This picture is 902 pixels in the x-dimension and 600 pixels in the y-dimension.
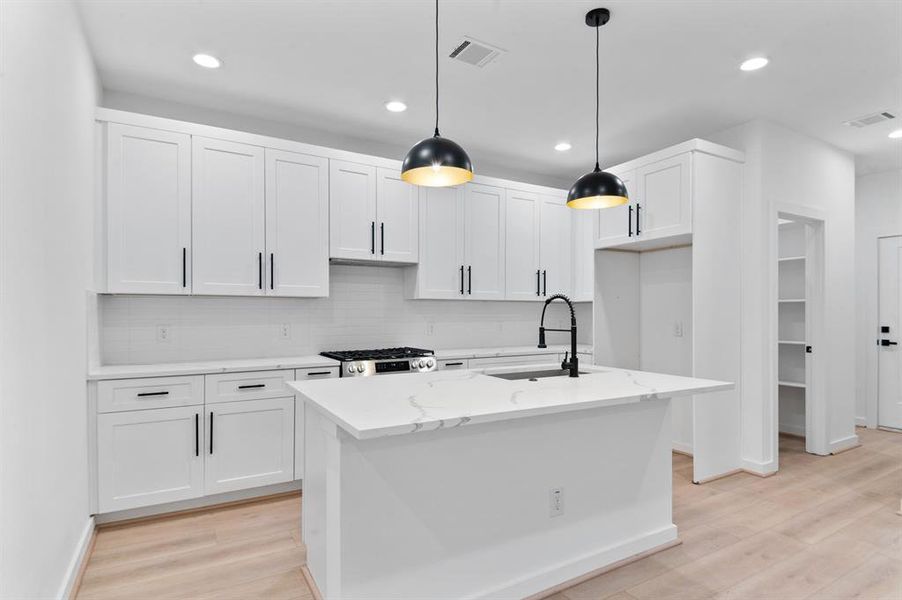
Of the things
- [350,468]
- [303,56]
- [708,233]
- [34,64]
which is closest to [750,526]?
[708,233]

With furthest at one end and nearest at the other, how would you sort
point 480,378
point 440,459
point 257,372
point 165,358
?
point 165,358 < point 257,372 < point 480,378 < point 440,459

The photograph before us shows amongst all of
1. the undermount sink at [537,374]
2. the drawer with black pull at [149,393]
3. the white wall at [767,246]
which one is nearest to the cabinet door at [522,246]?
the white wall at [767,246]

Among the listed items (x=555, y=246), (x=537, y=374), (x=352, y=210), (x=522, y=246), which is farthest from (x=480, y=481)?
(x=555, y=246)

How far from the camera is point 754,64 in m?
3.16

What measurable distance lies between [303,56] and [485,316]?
2962 mm

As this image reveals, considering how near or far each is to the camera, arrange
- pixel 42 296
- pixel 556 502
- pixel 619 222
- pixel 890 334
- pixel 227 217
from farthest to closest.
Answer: pixel 890 334 < pixel 619 222 < pixel 227 217 < pixel 556 502 < pixel 42 296

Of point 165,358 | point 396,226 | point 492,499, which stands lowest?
point 492,499

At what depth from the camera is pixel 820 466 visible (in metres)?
4.23

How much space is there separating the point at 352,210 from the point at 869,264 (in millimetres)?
5642

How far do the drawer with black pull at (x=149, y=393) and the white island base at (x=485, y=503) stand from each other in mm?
1245

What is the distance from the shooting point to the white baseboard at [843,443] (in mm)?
4621

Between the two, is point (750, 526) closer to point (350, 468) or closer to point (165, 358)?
point (350, 468)

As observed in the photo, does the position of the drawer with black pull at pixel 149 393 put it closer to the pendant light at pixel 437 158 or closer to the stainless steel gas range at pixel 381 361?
the stainless steel gas range at pixel 381 361

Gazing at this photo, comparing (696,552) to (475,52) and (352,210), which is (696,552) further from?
(352,210)
